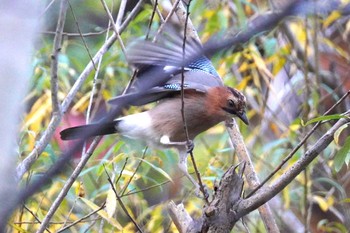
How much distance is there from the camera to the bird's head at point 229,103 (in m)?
2.50

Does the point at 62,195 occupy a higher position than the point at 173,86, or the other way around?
the point at 173,86

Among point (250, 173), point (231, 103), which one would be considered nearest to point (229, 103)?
point (231, 103)

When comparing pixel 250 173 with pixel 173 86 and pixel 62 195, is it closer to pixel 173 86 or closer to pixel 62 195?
pixel 173 86

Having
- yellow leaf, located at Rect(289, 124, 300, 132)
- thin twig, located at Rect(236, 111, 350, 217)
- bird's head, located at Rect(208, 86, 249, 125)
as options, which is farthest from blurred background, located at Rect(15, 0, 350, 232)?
thin twig, located at Rect(236, 111, 350, 217)

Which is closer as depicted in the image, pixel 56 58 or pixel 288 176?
pixel 288 176

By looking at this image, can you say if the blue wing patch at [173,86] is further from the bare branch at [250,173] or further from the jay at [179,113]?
the bare branch at [250,173]

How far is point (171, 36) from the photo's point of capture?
86.0 inches

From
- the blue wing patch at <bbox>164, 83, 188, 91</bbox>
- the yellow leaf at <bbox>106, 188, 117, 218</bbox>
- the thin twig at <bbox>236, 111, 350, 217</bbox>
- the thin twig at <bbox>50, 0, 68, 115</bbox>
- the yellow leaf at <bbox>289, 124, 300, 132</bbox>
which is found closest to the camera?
the thin twig at <bbox>236, 111, 350, 217</bbox>

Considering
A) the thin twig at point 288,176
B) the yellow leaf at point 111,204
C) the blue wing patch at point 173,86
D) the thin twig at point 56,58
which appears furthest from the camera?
the blue wing patch at point 173,86

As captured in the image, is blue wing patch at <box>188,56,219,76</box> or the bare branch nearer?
the bare branch

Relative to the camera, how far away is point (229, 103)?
8.22ft

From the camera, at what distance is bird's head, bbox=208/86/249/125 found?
2498 millimetres

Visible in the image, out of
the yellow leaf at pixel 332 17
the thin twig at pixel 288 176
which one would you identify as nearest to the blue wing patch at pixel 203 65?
the yellow leaf at pixel 332 17

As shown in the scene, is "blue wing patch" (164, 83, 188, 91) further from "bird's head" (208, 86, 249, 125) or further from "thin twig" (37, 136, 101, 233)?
"thin twig" (37, 136, 101, 233)
